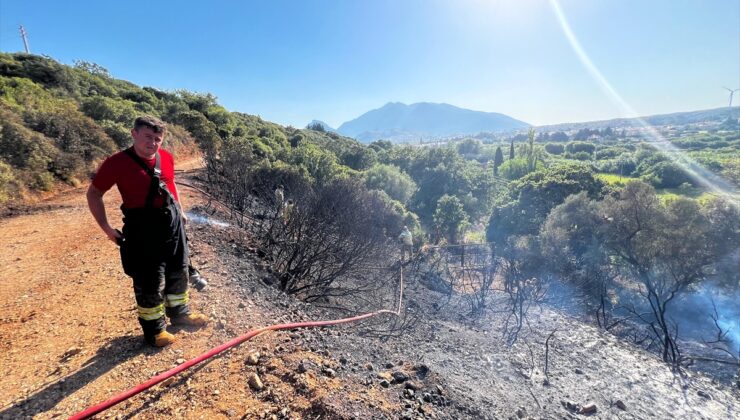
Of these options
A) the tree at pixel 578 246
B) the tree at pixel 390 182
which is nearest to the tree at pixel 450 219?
the tree at pixel 390 182

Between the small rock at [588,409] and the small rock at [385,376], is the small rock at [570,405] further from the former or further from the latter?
the small rock at [385,376]

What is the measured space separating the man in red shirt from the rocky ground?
0.41 meters

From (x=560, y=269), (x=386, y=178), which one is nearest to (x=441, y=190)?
(x=386, y=178)

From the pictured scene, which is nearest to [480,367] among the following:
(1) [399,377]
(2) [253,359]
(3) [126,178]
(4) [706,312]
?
(1) [399,377]

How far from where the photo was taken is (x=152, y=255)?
2309 millimetres

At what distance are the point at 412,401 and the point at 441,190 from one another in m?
28.6

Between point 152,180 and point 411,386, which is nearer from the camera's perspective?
point 152,180

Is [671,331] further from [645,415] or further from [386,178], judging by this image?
[386,178]

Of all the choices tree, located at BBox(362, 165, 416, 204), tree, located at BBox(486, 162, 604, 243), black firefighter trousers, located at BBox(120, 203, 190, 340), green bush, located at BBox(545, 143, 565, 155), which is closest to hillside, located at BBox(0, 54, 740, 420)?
black firefighter trousers, located at BBox(120, 203, 190, 340)

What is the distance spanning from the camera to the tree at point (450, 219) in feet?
75.7

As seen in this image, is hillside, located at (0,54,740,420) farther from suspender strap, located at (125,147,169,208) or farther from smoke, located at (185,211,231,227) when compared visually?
suspender strap, located at (125,147,169,208)

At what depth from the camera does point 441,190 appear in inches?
1190

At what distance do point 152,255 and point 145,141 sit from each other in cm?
78

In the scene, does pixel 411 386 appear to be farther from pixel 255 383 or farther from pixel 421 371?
pixel 255 383
